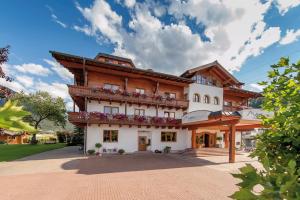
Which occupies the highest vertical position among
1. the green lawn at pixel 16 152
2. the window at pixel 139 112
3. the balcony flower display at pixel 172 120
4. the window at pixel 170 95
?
the window at pixel 170 95

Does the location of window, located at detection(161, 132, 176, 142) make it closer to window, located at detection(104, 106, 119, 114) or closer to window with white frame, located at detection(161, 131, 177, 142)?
window with white frame, located at detection(161, 131, 177, 142)

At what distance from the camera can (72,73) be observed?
2233 centimetres

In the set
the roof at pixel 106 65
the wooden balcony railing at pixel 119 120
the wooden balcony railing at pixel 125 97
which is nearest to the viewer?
the roof at pixel 106 65

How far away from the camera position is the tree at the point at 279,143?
3.93ft

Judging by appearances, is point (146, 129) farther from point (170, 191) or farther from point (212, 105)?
point (170, 191)

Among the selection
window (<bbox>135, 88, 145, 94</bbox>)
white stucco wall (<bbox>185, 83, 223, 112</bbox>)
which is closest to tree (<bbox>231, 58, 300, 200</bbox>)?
window (<bbox>135, 88, 145, 94</bbox>)

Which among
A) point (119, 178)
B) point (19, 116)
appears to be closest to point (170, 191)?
point (119, 178)

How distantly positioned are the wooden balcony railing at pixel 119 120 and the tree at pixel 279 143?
18.6 metres

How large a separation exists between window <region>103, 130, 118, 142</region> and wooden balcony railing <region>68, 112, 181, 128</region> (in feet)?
4.93

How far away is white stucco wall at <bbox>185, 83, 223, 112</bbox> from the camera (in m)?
26.1

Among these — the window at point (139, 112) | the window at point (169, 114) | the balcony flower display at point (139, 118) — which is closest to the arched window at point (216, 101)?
the window at point (169, 114)

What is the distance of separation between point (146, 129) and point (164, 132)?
2.55m

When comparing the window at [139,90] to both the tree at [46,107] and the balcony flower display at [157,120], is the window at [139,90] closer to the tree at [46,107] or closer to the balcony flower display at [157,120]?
the balcony flower display at [157,120]

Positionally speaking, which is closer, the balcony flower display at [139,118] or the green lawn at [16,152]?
the green lawn at [16,152]
